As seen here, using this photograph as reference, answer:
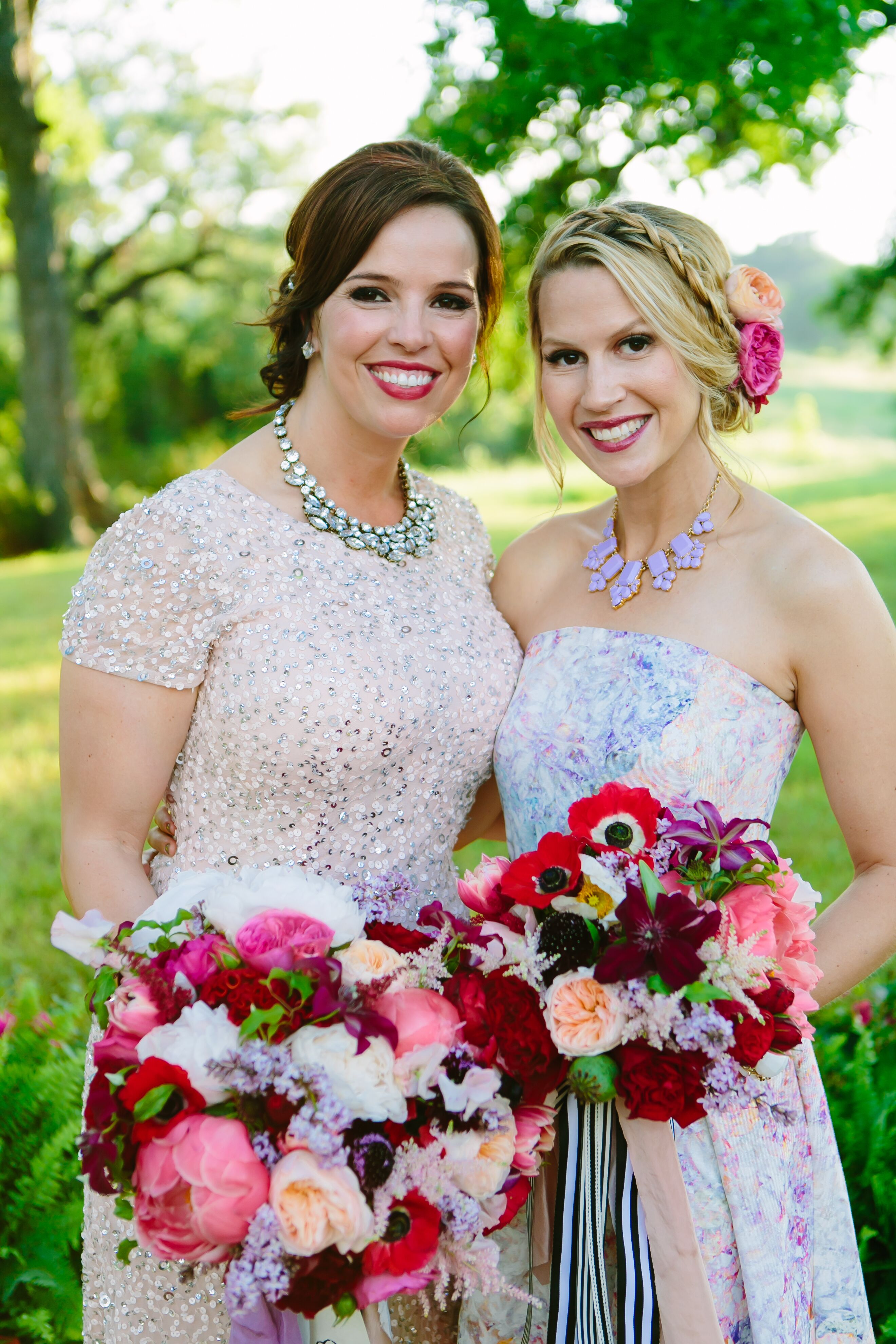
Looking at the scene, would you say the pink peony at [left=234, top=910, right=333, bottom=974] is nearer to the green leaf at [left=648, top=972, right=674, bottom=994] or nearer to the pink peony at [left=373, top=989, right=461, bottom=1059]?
the pink peony at [left=373, top=989, right=461, bottom=1059]

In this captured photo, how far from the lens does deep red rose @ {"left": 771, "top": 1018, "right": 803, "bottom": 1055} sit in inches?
73.4

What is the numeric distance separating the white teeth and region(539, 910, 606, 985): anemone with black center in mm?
1360

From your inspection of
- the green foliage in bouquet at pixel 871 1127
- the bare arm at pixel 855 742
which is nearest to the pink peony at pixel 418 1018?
the bare arm at pixel 855 742

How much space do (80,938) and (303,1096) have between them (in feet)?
1.64

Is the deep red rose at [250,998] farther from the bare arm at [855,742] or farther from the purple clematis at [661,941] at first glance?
the bare arm at [855,742]

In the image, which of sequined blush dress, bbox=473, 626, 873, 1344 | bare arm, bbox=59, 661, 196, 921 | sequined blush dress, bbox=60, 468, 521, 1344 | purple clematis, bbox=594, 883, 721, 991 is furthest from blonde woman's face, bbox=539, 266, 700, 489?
purple clematis, bbox=594, 883, 721, 991

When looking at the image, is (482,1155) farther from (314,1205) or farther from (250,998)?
(250,998)

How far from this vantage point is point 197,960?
5.52ft

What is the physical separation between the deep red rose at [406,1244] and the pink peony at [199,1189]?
0.64 feet

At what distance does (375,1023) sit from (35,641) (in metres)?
10.9

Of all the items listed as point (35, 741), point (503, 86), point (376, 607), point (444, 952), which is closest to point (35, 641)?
point (35, 741)

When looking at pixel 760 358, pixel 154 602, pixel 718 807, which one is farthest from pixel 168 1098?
pixel 760 358

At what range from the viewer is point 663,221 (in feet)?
9.13

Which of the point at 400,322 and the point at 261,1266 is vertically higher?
the point at 400,322
